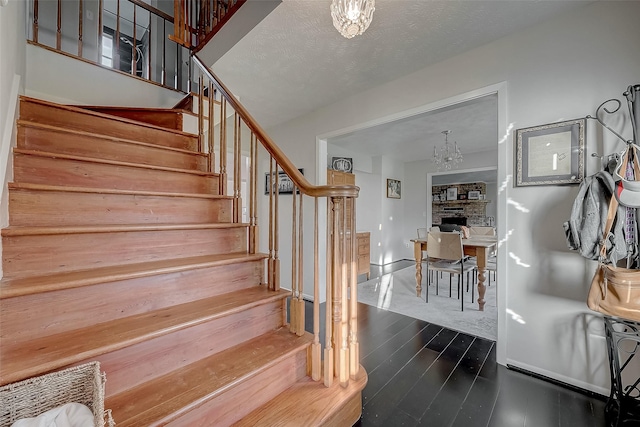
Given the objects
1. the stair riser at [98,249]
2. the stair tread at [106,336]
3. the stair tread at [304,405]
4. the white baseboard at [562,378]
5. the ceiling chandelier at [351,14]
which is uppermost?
the ceiling chandelier at [351,14]

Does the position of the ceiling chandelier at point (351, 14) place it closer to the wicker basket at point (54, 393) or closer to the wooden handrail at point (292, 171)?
the wooden handrail at point (292, 171)

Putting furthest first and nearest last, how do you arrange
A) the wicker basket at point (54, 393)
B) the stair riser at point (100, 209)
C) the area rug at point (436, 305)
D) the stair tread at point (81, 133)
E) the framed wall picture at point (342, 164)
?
1. the framed wall picture at point (342, 164)
2. the area rug at point (436, 305)
3. the stair tread at point (81, 133)
4. the stair riser at point (100, 209)
5. the wicker basket at point (54, 393)

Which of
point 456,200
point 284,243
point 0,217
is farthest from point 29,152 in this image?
point 456,200

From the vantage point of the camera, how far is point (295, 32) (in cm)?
193

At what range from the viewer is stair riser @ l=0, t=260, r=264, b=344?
0.99 meters

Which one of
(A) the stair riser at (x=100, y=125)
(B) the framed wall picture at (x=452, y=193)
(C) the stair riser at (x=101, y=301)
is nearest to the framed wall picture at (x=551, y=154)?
(C) the stair riser at (x=101, y=301)

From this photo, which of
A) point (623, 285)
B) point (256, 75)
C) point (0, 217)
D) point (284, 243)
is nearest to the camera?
point (0, 217)

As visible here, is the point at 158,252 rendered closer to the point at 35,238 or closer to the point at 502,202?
the point at 35,238

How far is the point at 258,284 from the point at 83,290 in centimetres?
88

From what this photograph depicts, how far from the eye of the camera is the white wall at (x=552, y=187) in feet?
5.39

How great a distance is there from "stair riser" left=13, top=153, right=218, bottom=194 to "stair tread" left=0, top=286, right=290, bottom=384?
908 mm

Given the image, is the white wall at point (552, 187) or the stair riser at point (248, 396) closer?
the stair riser at point (248, 396)

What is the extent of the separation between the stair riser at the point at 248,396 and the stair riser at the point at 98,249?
84 centimetres

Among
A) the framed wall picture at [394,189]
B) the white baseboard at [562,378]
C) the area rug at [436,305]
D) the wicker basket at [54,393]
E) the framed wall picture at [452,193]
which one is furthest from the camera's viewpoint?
the framed wall picture at [452,193]
